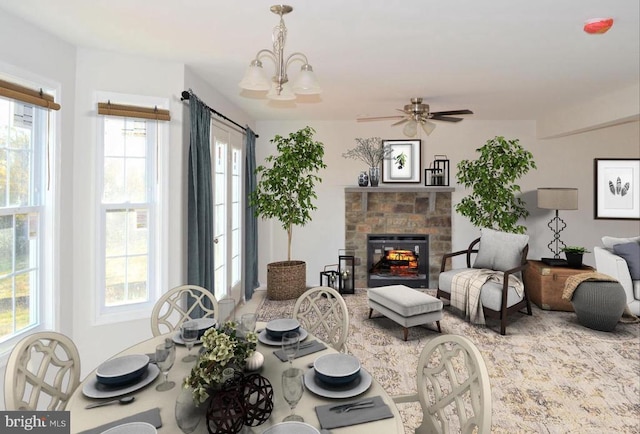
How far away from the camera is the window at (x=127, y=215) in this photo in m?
2.88

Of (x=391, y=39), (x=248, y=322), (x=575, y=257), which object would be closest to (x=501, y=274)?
(x=575, y=257)

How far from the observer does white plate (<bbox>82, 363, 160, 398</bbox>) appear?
1365 mm

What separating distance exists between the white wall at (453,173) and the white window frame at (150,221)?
272 centimetres

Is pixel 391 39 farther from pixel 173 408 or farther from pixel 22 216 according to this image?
pixel 22 216

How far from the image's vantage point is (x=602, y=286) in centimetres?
364

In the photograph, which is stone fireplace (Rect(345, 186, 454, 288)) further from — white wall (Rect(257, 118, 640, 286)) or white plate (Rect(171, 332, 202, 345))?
white plate (Rect(171, 332, 202, 345))

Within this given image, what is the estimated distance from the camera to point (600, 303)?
3637mm

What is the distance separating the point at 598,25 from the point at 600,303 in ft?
8.87

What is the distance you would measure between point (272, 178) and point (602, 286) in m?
3.83

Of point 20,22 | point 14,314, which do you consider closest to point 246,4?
point 20,22

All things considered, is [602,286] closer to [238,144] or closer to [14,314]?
[238,144]

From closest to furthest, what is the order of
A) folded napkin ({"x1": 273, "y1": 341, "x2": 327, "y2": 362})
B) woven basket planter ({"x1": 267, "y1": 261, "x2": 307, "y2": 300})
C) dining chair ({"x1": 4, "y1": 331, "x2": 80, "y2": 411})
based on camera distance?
dining chair ({"x1": 4, "y1": 331, "x2": 80, "y2": 411}) → folded napkin ({"x1": 273, "y1": 341, "x2": 327, "y2": 362}) → woven basket planter ({"x1": 267, "y1": 261, "x2": 307, "y2": 300})

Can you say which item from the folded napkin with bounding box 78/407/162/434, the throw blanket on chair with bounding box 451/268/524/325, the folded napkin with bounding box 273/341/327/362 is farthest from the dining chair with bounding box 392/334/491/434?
the throw blanket on chair with bounding box 451/268/524/325

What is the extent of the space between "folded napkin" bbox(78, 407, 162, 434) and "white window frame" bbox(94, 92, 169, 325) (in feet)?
6.30
